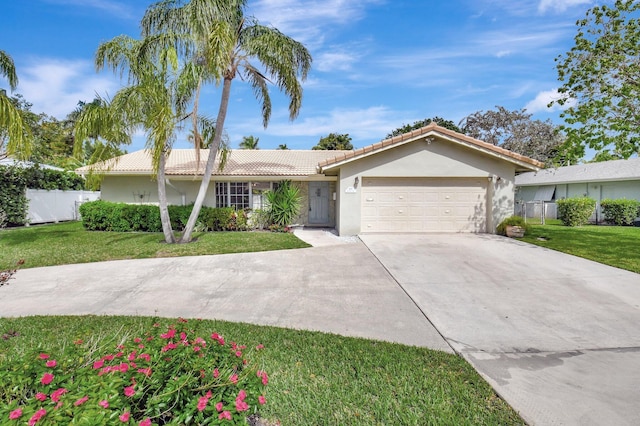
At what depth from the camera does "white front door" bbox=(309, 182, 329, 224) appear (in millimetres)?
17484

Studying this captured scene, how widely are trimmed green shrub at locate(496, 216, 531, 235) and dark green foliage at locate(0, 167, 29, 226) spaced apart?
23.4 meters

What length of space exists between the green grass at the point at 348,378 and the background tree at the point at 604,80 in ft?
38.4

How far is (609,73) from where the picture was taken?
10.9 meters

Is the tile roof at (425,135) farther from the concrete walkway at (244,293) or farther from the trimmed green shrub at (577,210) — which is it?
the trimmed green shrub at (577,210)

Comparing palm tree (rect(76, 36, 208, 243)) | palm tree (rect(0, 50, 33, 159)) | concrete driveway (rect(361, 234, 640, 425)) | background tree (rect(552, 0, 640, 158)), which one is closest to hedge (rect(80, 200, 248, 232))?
palm tree (rect(76, 36, 208, 243))

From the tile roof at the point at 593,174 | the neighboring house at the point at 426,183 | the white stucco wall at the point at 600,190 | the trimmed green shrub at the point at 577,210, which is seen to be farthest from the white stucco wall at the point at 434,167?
the tile roof at the point at 593,174

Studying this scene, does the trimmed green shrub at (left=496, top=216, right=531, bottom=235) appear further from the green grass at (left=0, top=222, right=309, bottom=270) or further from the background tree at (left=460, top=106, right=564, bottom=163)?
the background tree at (left=460, top=106, right=564, bottom=163)

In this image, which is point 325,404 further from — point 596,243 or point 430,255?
point 596,243

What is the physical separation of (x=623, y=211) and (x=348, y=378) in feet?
74.2

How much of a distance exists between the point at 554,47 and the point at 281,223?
1284 centimetres

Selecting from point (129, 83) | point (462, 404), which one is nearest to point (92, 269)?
point (129, 83)

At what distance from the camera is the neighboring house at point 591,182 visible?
66.7 feet

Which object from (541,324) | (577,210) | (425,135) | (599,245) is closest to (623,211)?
(577,210)

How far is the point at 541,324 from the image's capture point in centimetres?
498
